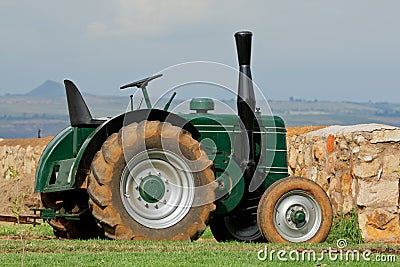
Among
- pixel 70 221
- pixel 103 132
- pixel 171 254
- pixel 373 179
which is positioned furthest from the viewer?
pixel 373 179

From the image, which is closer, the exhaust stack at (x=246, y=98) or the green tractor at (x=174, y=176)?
the green tractor at (x=174, y=176)

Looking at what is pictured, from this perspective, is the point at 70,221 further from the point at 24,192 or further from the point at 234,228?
the point at 24,192

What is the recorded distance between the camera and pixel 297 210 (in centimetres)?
1166

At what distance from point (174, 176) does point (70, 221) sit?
7.11 ft

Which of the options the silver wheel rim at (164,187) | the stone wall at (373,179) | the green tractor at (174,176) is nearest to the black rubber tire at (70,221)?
the green tractor at (174,176)

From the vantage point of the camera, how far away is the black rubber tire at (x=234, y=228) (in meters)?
13.0

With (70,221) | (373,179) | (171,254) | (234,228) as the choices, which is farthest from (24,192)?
(171,254)

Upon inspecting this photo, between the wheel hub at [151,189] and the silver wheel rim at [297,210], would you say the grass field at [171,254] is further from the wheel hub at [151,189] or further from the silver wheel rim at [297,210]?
the wheel hub at [151,189]

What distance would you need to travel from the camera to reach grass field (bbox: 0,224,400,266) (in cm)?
888

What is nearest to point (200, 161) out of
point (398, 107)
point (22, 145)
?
point (22, 145)

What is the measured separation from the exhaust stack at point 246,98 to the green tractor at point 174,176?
0.01m

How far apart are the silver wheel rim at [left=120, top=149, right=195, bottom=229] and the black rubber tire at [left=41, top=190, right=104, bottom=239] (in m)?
1.17

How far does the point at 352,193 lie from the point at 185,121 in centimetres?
360

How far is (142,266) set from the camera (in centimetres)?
853
